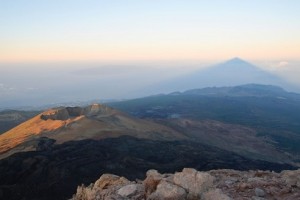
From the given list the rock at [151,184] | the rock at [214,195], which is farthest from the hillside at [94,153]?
the rock at [214,195]

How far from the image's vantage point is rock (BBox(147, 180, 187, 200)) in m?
11.2

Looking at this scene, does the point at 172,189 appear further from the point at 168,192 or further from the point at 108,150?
the point at 108,150

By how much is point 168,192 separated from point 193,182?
82 cm

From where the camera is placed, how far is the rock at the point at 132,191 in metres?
12.2

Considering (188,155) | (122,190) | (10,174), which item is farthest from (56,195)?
(122,190)

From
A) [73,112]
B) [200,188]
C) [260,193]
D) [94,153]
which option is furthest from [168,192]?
[73,112]

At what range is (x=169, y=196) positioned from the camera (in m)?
11.3

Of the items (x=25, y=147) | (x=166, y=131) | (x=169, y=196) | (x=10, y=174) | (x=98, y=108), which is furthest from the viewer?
(x=98, y=108)

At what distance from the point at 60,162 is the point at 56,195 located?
1056 cm

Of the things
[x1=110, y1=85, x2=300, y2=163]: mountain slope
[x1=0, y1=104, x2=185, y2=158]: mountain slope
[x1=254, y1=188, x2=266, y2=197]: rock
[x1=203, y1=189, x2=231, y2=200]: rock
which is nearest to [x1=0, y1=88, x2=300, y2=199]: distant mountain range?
[x1=0, y1=104, x2=185, y2=158]: mountain slope

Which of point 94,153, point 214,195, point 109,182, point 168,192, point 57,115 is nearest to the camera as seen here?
point 214,195

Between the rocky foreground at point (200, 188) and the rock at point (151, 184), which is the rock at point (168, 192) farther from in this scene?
the rock at point (151, 184)

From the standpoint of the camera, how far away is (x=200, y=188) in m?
11.5

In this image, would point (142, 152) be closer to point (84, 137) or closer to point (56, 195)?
point (84, 137)
